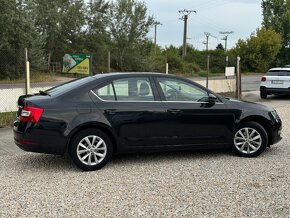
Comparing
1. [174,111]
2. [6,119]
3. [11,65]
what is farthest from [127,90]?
[11,65]

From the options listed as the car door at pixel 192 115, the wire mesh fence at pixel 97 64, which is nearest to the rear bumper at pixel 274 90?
the wire mesh fence at pixel 97 64

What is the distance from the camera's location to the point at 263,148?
704 centimetres

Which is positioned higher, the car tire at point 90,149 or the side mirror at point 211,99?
the side mirror at point 211,99

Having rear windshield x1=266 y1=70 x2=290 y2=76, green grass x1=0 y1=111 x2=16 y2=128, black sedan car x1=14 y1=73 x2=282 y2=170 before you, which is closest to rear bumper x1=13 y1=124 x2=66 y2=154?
black sedan car x1=14 y1=73 x2=282 y2=170

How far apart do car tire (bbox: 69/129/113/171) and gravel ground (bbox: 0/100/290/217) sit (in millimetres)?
140

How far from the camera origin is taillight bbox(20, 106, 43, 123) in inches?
233

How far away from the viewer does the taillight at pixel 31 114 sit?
5.93m

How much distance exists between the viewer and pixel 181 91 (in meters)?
6.75

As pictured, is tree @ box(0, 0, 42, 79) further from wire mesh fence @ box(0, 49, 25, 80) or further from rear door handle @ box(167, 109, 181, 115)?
rear door handle @ box(167, 109, 181, 115)

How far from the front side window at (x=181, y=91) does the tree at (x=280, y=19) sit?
57982 millimetres

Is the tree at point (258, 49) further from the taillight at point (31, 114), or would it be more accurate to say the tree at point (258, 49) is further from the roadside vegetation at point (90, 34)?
the taillight at point (31, 114)

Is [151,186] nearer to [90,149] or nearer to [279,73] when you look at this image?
[90,149]

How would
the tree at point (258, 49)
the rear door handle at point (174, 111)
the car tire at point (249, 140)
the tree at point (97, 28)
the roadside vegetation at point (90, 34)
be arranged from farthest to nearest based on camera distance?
the tree at point (258, 49) → the tree at point (97, 28) → the roadside vegetation at point (90, 34) → the car tire at point (249, 140) → the rear door handle at point (174, 111)

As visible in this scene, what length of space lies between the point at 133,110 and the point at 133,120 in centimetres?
15
